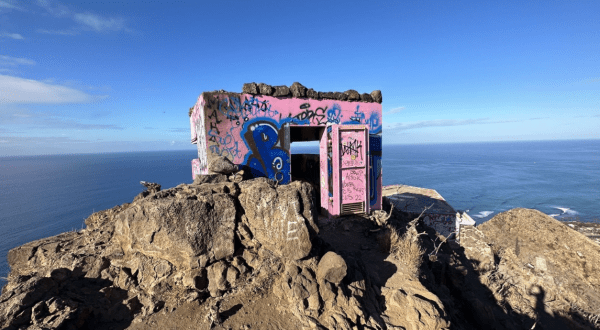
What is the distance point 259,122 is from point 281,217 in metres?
4.57

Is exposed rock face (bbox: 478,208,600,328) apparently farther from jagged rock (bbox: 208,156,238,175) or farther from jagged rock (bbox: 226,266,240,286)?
jagged rock (bbox: 208,156,238,175)

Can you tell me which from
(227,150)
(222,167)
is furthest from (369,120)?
(222,167)

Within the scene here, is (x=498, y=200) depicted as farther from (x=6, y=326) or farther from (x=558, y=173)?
(x=6, y=326)

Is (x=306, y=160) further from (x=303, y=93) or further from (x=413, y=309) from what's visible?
(x=413, y=309)

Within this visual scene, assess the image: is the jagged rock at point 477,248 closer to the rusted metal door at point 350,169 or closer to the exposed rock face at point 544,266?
the exposed rock face at point 544,266

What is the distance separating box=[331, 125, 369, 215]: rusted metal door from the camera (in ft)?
26.3

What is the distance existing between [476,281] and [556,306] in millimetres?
3482

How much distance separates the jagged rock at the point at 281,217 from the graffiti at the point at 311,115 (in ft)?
14.5

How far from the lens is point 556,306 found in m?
9.13

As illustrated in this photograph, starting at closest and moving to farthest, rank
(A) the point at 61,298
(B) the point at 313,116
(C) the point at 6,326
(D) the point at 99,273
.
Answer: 1. (C) the point at 6,326
2. (A) the point at 61,298
3. (D) the point at 99,273
4. (B) the point at 313,116

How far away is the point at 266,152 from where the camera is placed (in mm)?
8273

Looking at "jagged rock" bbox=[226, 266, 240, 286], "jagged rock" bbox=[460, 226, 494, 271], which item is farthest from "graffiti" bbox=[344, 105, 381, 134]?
"jagged rock" bbox=[460, 226, 494, 271]

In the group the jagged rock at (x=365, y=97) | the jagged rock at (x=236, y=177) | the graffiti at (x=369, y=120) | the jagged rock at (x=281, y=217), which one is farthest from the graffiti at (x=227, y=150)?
the jagged rock at (x=365, y=97)

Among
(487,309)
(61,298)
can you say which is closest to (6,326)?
(61,298)
